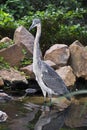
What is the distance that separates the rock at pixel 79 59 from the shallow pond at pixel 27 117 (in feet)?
6.38

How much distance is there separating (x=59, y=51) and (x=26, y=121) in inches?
137

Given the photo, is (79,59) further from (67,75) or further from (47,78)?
(47,78)

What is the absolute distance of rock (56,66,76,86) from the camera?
8.66 meters

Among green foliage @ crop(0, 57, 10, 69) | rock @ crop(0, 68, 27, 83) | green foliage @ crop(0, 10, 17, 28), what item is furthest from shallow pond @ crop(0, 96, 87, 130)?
green foliage @ crop(0, 10, 17, 28)

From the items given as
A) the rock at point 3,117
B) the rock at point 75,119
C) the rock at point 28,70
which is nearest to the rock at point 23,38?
the rock at point 28,70

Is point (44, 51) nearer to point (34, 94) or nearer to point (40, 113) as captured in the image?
point (34, 94)

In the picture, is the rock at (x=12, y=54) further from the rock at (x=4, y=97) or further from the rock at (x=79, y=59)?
the rock at (x=4, y=97)

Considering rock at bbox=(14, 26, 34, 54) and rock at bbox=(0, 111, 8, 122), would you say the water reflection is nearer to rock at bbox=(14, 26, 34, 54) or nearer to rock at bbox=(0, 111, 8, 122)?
rock at bbox=(0, 111, 8, 122)

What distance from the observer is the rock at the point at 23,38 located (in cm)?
947

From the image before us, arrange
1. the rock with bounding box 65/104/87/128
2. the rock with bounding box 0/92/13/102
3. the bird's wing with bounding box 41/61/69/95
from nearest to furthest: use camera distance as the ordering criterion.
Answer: the rock with bounding box 65/104/87/128 < the rock with bounding box 0/92/13/102 < the bird's wing with bounding box 41/61/69/95

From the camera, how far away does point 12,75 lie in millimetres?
8445

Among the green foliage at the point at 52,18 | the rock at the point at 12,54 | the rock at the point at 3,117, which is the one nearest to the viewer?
the rock at the point at 3,117

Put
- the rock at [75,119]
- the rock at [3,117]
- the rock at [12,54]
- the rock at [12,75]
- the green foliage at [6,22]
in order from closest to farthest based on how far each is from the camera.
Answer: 1. the rock at [3,117]
2. the rock at [75,119]
3. the rock at [12,75]
4. the rock at [12,54]
5. the green foliage at [6,22]

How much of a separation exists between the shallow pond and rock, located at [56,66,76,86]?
1.22 m
